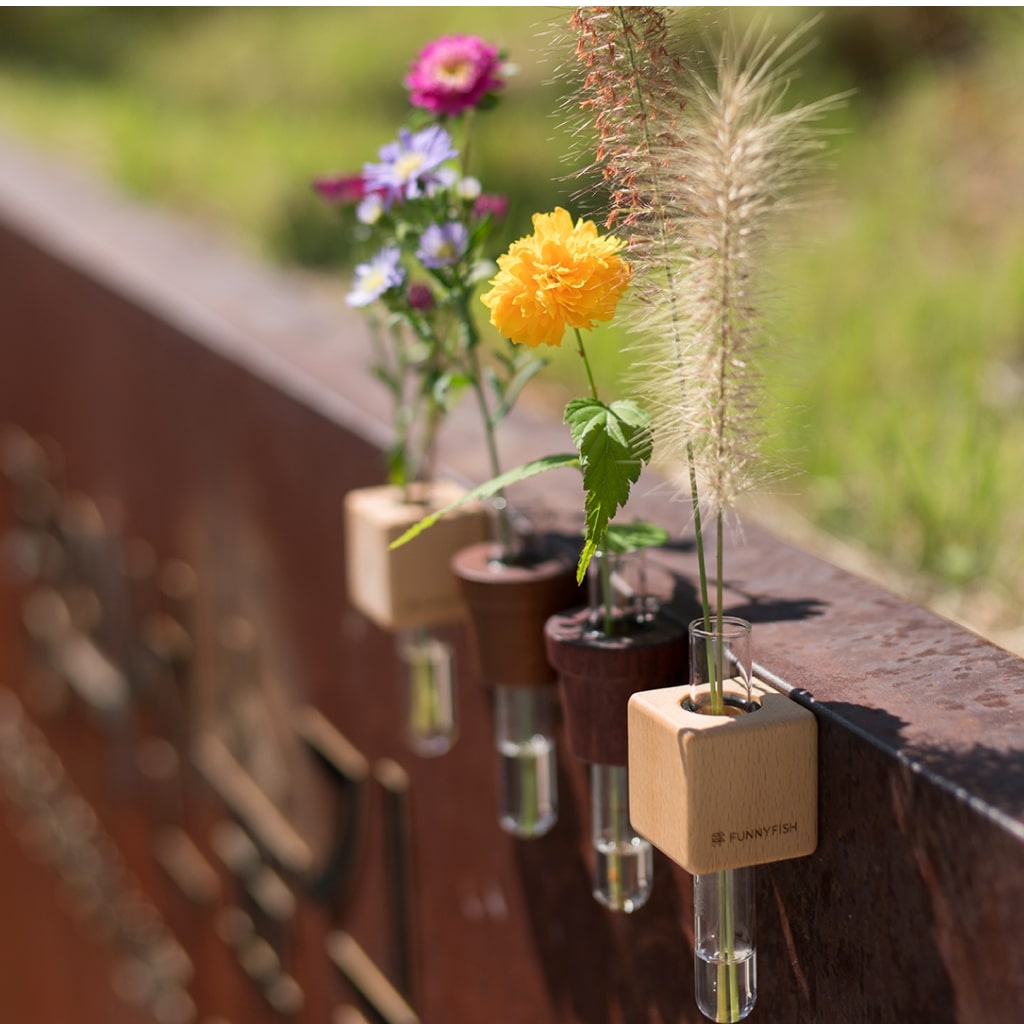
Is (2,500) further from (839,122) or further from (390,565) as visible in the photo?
(390,565)

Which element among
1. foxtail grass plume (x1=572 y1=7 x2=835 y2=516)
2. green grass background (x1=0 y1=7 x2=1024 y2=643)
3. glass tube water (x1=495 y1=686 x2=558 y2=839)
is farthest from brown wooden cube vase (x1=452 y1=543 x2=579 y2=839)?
foxtail grass plume (x1=572 y1=7 x2=835 y2=516)

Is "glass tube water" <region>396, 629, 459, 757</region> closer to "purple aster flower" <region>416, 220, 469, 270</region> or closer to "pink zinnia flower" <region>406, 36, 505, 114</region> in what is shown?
"purple aster flower" <region>416, 220, 469, 270</region>

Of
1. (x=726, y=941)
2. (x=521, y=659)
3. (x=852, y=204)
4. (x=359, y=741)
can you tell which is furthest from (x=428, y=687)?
(x=852, y=204)

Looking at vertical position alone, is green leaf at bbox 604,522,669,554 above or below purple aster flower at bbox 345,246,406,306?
below

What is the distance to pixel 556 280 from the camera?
2.93 ft

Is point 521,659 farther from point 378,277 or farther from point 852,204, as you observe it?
point 852,204

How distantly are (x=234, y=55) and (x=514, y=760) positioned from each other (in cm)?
588

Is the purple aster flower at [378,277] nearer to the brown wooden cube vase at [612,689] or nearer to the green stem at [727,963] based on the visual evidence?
the brown wooden cube vase at [612,689]

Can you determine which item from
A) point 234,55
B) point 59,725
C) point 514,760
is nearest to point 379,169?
point 514,760

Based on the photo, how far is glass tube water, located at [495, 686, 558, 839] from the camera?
136cm

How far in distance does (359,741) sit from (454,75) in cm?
117

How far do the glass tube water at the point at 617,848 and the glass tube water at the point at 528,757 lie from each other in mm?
175

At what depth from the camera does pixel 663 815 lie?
950 millimetres

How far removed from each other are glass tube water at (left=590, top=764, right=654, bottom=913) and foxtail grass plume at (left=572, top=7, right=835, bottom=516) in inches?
13.5
